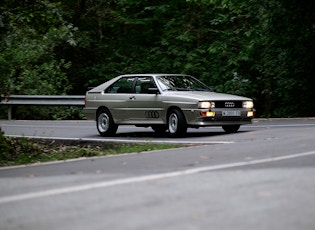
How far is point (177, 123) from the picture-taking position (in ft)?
57.6

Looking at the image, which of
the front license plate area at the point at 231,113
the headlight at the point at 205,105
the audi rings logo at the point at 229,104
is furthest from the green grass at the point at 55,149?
the audi rings logo at the point at 229,104

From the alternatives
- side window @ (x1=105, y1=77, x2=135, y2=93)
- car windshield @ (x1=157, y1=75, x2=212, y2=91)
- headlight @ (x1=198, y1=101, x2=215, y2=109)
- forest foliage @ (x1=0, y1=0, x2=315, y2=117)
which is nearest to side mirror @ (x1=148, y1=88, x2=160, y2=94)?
car windshield @ (x1=157, y1=75, x2=212, y2=91)

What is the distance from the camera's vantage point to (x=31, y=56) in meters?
32.3

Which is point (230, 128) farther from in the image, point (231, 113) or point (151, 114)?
point (151, 114)

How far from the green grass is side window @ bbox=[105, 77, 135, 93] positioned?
257 cm

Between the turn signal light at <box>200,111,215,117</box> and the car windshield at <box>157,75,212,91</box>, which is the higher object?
the car windshield at <box>157,75,212,91</box>

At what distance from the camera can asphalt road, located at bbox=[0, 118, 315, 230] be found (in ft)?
21.9

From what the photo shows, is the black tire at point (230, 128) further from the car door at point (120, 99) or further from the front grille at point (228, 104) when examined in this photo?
the car door at point (120, 99)

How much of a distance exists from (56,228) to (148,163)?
472 cm

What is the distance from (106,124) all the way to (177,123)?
250 cm

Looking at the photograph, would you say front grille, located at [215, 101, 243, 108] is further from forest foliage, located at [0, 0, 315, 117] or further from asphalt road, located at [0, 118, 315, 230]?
forest foliage, located at [0, 0, 315, 117]

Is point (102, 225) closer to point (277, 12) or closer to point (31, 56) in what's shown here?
point (277, 12)

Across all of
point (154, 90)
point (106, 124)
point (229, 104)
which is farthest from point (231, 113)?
point (106, 124)

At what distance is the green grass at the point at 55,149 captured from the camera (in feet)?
46.4
